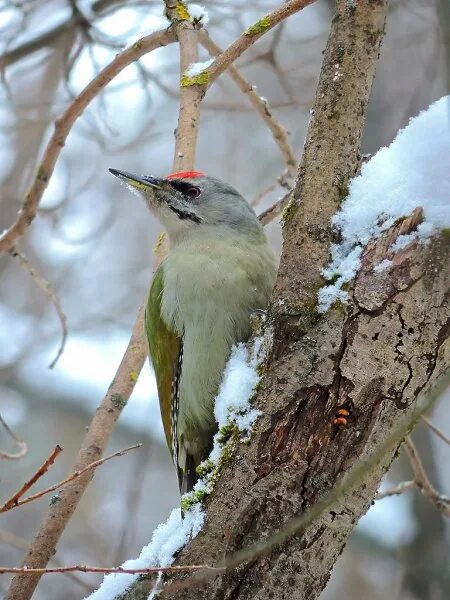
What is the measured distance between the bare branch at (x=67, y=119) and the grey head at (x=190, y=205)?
505 millimetres

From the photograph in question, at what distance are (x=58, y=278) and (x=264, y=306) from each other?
5417 mm

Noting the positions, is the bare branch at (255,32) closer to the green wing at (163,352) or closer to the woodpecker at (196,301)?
the woodpecker at (196,301)

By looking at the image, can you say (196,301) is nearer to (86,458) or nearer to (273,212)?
(273,212)

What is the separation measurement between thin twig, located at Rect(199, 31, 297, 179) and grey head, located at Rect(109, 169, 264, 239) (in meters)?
0.36

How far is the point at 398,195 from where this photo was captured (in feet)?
7.25

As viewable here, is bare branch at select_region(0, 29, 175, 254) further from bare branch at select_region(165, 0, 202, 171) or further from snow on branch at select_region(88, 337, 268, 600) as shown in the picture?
snow on branch at select_region(88, 337, 268, 600)

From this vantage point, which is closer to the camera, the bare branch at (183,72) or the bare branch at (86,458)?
the bare branch at (86,458)

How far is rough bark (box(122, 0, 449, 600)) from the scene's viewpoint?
81.7 inches

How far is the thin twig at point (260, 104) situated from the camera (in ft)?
12.3

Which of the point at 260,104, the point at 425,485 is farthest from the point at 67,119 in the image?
the point at 425,485

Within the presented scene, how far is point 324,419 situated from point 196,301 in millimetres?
1533

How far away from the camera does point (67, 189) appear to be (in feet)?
20.3

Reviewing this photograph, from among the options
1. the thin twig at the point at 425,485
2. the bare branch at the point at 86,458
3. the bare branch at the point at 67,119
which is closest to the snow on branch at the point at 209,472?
the bare branch at the point at 86,458

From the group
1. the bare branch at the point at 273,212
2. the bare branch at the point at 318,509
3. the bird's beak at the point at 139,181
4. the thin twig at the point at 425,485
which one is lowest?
the bare branch at the point at 318,509
